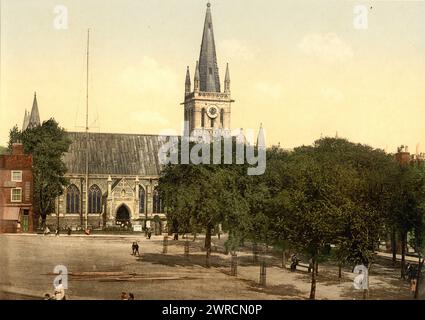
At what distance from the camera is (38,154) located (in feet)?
279

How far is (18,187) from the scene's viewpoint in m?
78.7

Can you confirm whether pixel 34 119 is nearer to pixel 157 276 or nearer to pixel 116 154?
pixel 116 154

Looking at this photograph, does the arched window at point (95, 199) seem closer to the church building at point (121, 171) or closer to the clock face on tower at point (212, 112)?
the church building at point (121, 171)

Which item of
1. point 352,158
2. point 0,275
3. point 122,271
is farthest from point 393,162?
point 0,275

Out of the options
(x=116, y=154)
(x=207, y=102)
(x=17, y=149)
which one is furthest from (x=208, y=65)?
(x=17, y=149)

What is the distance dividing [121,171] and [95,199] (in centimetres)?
556

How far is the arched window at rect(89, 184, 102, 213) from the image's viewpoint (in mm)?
106062

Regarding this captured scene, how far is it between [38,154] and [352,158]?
35.5m

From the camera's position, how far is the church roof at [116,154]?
4262 inches

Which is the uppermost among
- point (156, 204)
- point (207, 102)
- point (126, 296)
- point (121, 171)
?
point (207, 102)

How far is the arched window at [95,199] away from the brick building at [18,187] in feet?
88.2

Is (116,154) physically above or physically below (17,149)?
above

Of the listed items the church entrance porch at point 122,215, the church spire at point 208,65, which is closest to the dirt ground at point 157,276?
the church entrance porch at point 122,215
